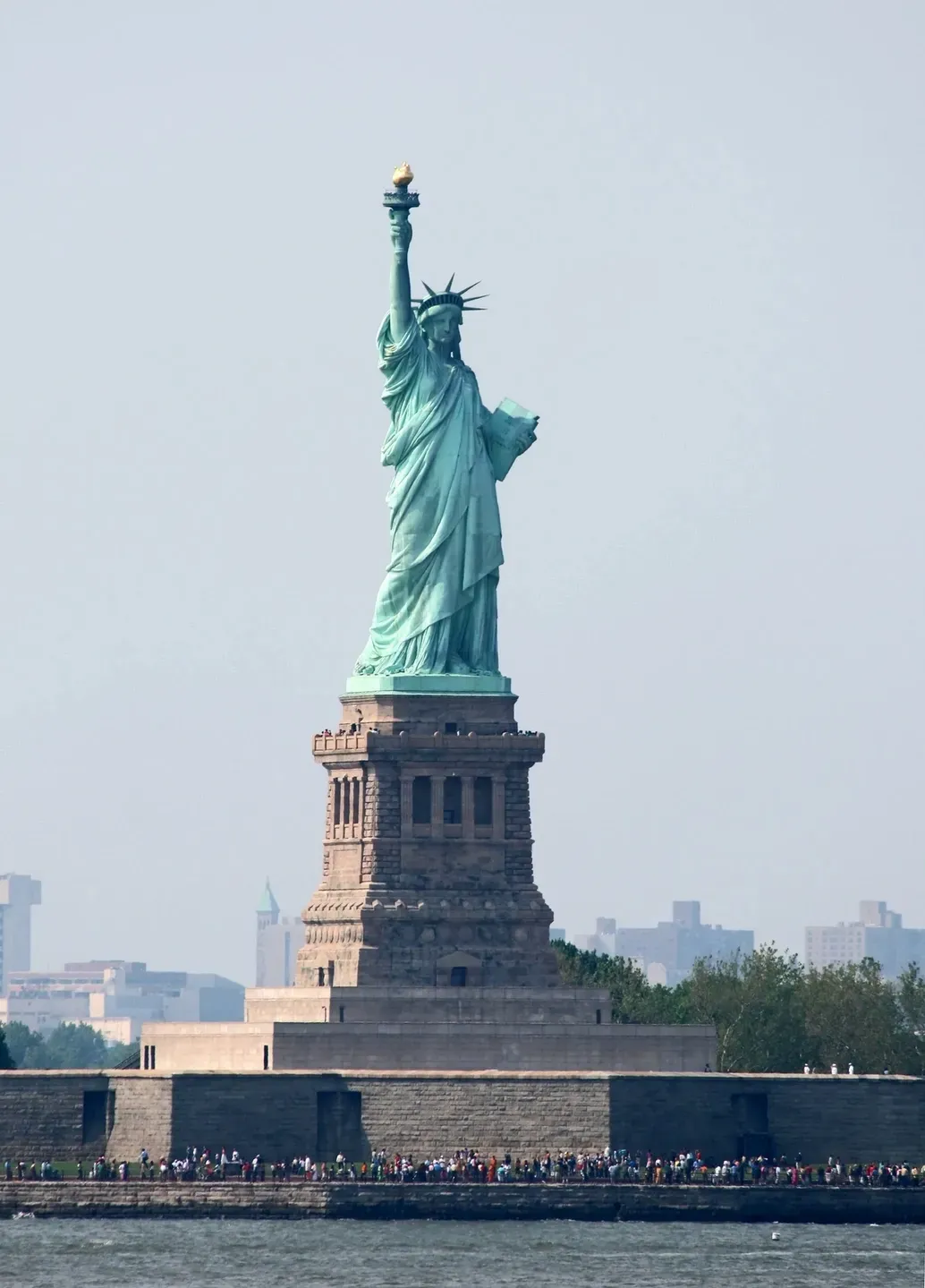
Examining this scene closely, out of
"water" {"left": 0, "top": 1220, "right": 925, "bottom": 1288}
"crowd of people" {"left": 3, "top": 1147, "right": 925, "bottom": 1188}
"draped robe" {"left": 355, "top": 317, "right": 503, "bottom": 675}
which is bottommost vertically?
"water" {"left": 0, "top": 1220, "right": 925, "bottom": 1288}

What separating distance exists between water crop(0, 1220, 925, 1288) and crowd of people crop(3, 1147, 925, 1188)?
1.52m

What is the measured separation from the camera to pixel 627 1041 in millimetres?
106438

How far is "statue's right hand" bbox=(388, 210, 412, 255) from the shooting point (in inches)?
4299

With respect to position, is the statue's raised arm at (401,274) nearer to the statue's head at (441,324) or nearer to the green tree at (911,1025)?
the statue's head at (441,324)

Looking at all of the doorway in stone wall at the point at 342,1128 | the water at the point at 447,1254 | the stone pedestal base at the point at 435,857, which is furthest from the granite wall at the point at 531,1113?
the stone pedestal base at the point at 435,857

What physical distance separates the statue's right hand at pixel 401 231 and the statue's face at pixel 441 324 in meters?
1.78

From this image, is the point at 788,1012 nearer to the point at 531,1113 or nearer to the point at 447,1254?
the point at 531,1113

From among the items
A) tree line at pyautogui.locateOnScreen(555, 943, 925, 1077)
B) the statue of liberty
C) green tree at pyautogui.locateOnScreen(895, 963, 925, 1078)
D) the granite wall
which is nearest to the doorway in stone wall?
the granite wall

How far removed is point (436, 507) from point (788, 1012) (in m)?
19.1

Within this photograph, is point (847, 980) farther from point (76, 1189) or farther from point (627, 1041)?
point (76, 1189)

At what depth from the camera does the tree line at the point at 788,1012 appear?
11931 centimetres

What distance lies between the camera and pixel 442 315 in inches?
4333

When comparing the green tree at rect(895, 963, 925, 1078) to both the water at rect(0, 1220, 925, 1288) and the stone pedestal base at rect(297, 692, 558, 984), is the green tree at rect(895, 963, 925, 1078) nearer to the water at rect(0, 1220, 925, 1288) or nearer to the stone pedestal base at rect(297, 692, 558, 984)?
the stone pedestal base at rect(297, 692, 558, 984)

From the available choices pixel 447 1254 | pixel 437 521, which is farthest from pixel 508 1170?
pixel 437 521
